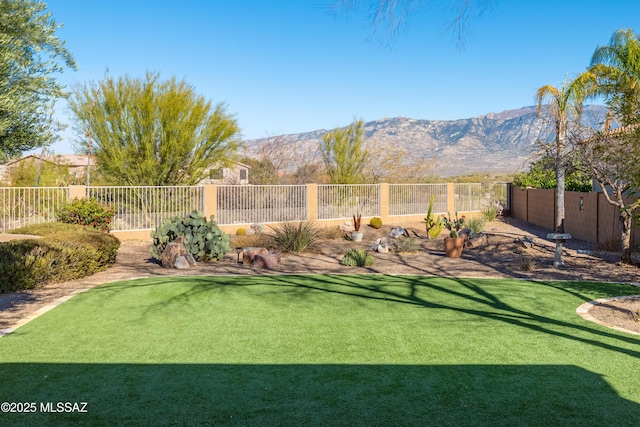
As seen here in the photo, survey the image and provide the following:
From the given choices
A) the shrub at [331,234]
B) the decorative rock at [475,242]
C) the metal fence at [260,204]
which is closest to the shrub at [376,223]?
the shrub at [331,234]

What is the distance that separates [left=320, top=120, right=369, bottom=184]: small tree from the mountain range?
7289 cm

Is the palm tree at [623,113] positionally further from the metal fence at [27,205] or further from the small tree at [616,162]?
the metal fence at [27,205]

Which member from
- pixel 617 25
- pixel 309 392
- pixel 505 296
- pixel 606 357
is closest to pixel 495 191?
pixel 617 25

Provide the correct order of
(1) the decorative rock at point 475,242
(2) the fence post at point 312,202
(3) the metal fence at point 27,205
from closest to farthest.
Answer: (1) the decorative rock at point 475,242 → (3) the metal fence at point 27,205 → (2) the fence post at point 312,202

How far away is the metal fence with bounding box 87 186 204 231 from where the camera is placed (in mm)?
16927

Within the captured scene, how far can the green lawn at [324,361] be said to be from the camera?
3669mm

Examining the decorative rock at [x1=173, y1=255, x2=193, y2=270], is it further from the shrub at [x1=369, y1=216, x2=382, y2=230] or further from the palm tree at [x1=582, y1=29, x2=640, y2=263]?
the shrub at [x1=369, y1=216, x2=382, y2=230]

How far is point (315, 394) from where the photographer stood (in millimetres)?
3980

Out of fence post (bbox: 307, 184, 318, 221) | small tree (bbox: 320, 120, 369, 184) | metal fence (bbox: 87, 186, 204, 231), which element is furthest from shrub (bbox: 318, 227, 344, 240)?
small tree (bbox: 320, 120, 369, 184)

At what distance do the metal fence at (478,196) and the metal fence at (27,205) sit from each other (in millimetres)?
18684

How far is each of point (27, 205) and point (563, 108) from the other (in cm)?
1655

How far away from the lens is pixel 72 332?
588 centimetres

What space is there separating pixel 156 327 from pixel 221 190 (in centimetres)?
1375

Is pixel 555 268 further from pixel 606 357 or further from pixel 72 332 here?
pixel 72 332
